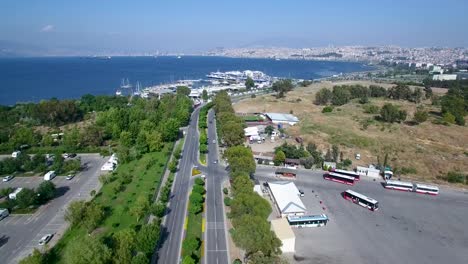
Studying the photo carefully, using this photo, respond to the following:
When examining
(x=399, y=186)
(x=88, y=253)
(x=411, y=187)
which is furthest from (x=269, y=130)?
(x=88, y=253)

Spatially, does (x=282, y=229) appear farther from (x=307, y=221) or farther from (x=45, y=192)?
(x=45, y=192)

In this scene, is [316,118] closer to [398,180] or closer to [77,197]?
[398,180]

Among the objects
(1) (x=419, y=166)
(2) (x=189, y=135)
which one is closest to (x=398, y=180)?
(1) (x=419, y=166)

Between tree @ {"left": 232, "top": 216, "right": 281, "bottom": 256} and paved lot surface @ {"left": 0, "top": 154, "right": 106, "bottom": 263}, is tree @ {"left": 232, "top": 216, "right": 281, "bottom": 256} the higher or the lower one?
the higher one

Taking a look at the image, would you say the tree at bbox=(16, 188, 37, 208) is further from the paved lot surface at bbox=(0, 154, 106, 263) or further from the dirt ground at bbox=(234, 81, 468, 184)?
the dirt ground at bbox=(234, 81, 468, 184)

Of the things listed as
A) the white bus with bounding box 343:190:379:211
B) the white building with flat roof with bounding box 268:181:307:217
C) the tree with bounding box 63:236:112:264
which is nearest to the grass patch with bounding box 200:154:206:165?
the white building with flat roof with bounding box 268:181:307:217

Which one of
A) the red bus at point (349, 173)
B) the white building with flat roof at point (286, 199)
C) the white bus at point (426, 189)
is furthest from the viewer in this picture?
the red bus at point (349, 173)

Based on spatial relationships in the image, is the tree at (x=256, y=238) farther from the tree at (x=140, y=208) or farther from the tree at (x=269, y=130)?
the tree at (x=269, y=130)

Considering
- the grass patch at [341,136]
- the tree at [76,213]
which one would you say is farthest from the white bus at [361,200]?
the tree at [76,213]
